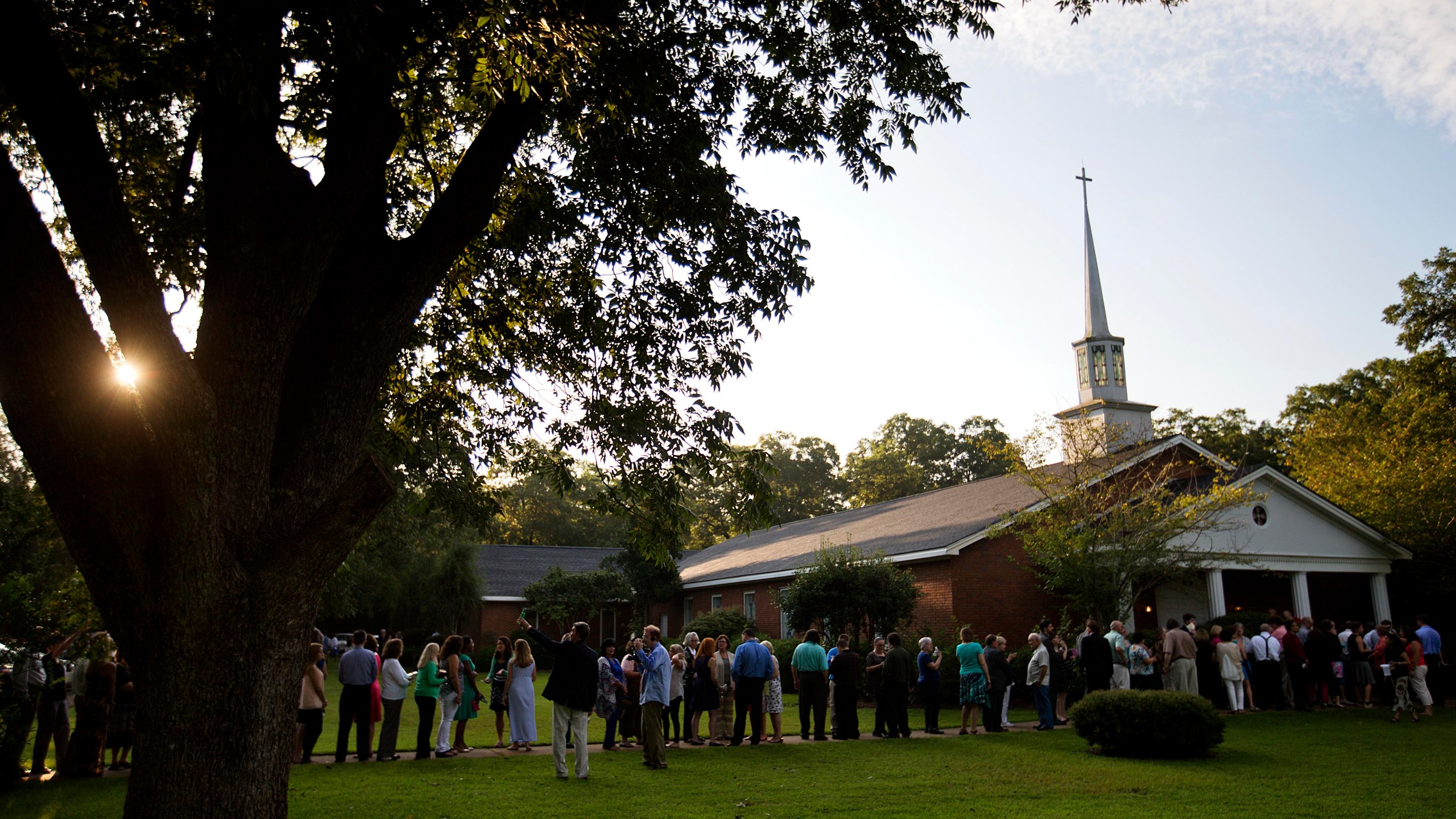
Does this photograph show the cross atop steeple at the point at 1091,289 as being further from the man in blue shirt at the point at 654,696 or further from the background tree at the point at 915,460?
the background tree at the point at 915,460

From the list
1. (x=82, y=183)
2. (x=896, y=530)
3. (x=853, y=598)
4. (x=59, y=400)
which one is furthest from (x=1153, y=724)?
(x=896, y=530)

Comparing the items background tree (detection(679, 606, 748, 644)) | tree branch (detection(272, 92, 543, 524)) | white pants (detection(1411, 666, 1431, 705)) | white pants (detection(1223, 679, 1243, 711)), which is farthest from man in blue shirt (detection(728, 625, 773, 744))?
background tree (detection(679, 606, 748, 644))

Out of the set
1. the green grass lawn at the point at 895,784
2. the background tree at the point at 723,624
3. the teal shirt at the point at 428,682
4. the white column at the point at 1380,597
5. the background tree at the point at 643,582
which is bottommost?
the green grass lawn at the point at 895,784

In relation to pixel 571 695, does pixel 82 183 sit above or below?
above

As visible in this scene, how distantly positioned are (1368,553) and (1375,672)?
7.25 m

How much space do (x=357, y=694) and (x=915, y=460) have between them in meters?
64.4

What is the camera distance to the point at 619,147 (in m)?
9.38

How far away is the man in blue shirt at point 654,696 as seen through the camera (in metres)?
12.3

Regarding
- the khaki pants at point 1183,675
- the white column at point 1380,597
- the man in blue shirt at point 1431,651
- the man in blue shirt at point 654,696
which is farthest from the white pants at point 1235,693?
the white column at point 1380,597

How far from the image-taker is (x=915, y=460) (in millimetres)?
74062

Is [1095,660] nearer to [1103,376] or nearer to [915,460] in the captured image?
[1103,376]

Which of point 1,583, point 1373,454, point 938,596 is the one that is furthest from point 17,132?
point 1373,454

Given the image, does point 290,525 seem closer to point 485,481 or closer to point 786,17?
point 485,481

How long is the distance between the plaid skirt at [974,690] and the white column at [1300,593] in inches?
568
